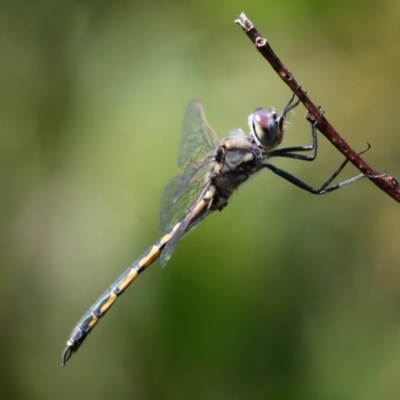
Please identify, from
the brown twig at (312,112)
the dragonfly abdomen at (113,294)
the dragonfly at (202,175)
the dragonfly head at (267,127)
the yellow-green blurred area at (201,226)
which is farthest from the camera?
the yellow-green blurred area at (201,226)

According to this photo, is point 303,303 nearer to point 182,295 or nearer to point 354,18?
point 182,295

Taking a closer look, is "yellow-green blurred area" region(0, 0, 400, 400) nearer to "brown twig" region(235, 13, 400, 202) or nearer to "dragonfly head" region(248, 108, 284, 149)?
"dragonfly head" region(248, 108, 284, 149)

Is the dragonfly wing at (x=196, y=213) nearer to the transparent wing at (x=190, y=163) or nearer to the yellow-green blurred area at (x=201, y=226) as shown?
the transparent wing at (x=190, y=163)

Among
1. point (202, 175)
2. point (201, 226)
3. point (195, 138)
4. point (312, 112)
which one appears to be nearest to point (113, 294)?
point (201, 226)

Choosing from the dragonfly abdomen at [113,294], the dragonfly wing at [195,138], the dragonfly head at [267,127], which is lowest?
the dragonfly abdomen at [113,294]

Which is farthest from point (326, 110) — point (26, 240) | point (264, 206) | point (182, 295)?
point (26, 240)

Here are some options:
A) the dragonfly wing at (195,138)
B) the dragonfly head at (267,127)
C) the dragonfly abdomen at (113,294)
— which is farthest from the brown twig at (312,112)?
the dragonfly abdomen at (113,294)

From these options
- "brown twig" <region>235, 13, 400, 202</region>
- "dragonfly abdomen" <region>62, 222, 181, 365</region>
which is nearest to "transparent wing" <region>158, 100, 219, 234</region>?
"dragonfly abdomen" <region>62, 222, 181, 365</region>

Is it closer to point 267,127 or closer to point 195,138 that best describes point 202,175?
point 195,138
